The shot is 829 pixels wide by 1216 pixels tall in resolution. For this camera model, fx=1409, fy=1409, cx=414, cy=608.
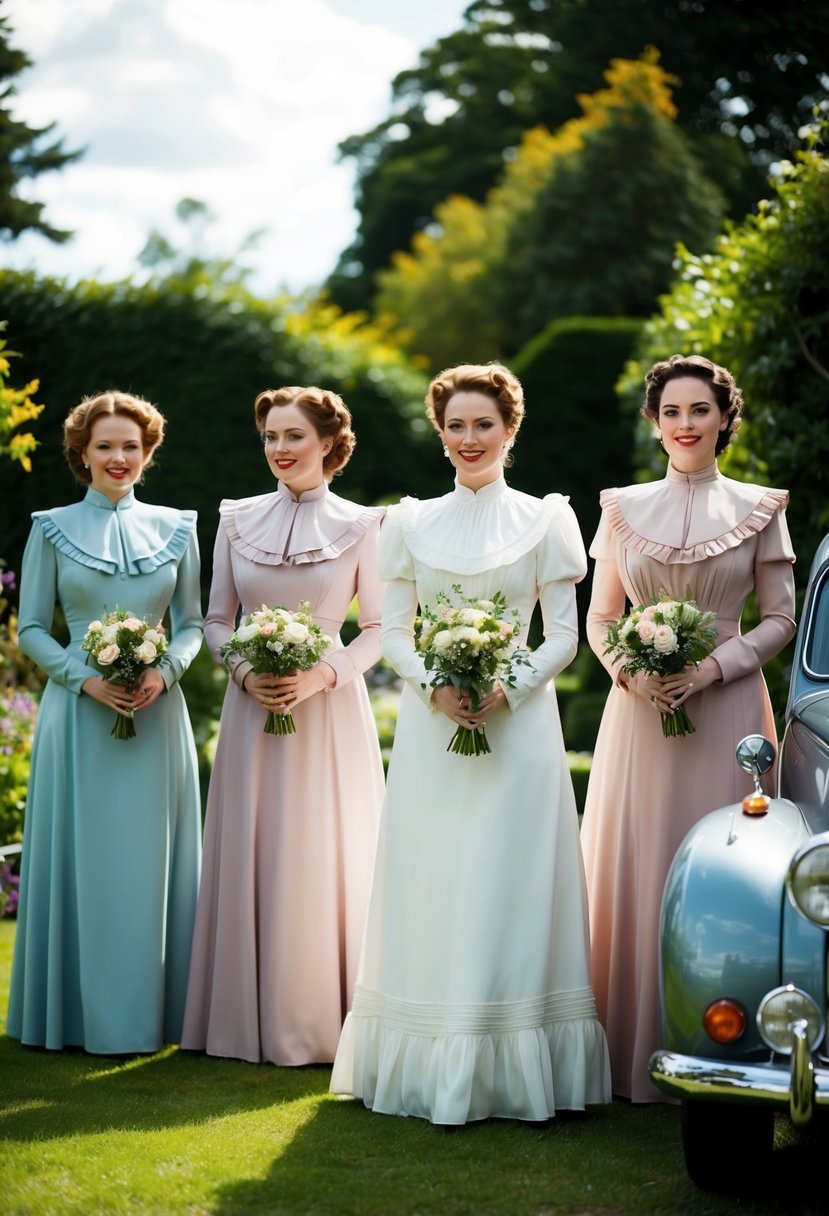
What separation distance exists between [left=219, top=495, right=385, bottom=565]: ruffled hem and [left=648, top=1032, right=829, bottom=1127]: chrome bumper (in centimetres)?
274

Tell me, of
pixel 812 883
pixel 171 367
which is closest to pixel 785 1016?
pixel 812 883

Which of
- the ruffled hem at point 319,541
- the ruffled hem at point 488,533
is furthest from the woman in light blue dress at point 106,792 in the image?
the ruffled hem at point 488,533

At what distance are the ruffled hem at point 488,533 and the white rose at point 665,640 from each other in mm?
576

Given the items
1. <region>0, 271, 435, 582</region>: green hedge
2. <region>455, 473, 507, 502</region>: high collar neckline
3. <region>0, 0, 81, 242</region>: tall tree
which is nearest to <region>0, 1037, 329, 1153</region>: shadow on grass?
<region>455, 473, 507, 502</region>: high collar neckline

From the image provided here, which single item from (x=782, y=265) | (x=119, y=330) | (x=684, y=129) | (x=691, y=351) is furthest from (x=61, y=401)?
(x=684, y=129)

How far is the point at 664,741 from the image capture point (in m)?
5.41

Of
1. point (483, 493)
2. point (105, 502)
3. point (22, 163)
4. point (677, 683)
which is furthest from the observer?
point (22, 163)

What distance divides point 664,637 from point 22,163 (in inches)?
882

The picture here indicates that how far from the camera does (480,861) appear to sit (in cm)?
498

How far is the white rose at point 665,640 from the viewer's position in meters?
4.99

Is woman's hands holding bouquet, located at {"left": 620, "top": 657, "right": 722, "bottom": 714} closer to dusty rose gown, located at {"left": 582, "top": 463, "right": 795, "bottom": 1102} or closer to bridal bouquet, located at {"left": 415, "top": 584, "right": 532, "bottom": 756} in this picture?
dusty rose gown, located at {"left": 582, "top": 463, "right": 795, "bottom": 1102}

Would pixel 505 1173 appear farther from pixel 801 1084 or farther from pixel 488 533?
pixel 488 533

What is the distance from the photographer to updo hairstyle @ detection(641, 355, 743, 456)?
5.46 metres

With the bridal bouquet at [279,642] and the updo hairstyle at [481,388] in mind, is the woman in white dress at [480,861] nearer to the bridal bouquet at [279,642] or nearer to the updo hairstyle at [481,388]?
the updo hairstyle at [481,388]
